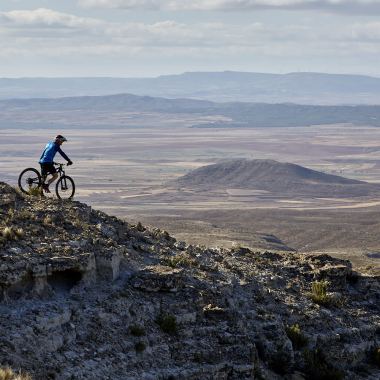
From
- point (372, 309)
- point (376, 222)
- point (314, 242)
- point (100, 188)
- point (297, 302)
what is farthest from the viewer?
point (100, 188)

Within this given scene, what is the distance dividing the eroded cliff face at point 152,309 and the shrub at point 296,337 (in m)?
0.02

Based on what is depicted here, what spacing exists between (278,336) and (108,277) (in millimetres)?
3278

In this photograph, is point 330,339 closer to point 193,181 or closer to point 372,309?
point 372,309

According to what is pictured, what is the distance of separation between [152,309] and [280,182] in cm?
17349

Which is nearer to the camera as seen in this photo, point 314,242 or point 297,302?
point 297,302

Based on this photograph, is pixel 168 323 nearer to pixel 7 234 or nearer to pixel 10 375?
pixel 7 234

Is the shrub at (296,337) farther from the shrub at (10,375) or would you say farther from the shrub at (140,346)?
the shrub at (10,375)

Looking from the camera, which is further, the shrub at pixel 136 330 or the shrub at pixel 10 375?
the shrub at pixel 136 330

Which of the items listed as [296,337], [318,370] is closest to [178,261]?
[296,337]

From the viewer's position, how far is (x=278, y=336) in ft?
56.3

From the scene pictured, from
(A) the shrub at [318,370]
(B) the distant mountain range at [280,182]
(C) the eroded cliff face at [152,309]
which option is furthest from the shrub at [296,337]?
(B) the distant mountain range at [280,182]

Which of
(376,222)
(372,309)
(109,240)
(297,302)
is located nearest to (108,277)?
(109,240)

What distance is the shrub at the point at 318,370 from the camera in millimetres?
17078

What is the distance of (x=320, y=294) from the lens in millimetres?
19812
